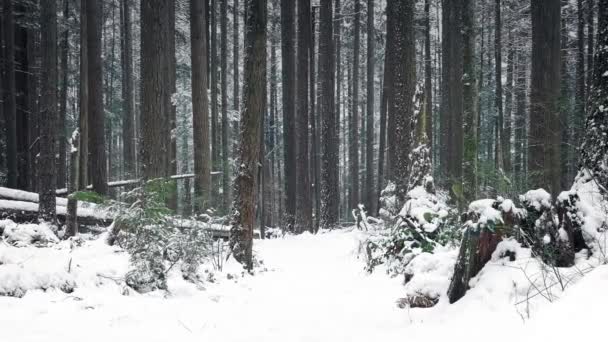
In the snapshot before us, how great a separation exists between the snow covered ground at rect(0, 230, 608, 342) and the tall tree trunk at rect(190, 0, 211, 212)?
468 cm

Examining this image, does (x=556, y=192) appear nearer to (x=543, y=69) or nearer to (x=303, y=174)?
(x=543, y=69)

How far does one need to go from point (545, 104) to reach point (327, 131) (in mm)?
7399

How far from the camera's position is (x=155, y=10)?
7.45 meters

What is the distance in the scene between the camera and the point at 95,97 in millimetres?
13086

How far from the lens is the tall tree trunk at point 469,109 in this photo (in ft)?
29.0

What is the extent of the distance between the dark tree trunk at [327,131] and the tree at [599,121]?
11.6 meters

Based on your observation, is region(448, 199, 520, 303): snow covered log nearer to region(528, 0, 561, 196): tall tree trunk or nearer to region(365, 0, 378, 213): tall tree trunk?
region(528, 0, 561, 196): tall tree trunk

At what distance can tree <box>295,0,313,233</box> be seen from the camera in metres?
15.2

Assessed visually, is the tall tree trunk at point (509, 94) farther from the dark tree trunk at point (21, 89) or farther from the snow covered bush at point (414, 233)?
the dark tree trunk at point (21, 89)

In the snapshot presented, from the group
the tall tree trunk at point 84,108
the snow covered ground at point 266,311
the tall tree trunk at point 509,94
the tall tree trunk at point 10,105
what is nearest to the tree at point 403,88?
the snow covered ground at point 266,311

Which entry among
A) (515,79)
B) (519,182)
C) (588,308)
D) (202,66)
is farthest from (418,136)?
(515,79)

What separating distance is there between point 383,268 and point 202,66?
26.3ft

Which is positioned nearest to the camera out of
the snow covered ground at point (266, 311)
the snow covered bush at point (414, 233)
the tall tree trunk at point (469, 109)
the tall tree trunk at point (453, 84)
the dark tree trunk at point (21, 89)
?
the snow covered ground at point (266, 311)

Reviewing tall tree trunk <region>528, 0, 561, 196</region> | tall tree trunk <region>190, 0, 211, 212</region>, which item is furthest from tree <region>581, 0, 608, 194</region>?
tall tree trunk <region>190, 0, 211, 212</region>
